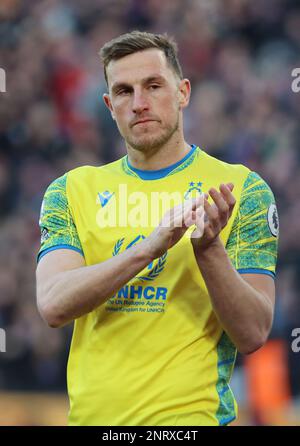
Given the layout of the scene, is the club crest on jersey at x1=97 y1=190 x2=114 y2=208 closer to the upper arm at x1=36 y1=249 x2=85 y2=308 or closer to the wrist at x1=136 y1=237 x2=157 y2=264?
the upper arm at x1=36 y1=249 x2=85 y2=308

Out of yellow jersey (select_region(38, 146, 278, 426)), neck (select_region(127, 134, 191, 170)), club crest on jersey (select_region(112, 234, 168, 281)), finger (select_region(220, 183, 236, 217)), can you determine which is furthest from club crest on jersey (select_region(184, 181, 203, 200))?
finger (select_region(220, 183, 236, 217))

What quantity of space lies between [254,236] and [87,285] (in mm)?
718

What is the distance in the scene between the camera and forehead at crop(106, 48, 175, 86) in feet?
11.5

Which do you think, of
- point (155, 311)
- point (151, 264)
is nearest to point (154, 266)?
point (151, 264)

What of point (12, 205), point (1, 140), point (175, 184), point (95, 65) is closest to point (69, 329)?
point (12, 205)

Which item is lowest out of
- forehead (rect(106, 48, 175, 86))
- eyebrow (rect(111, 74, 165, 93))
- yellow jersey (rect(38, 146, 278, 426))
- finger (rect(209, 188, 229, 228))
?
yellow jersey (rect(38, 146, 278, 426))

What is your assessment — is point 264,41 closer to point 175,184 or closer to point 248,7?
point 248,7

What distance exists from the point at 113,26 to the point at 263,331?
21.3ft

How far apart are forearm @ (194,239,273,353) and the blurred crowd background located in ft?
12.6

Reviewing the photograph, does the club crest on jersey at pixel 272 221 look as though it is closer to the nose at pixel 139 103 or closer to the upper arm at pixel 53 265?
the nose at pixel 139 103

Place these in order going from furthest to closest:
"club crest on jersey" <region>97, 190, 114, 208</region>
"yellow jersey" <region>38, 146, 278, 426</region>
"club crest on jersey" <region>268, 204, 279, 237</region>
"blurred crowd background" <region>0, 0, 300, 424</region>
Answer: "blurred crowd background" <region>0, 0, 300, 424</region> < "club crest on jersey" <region>97, 190, 114, 208</region> < "club crest on jersey" <region>268, 204, 279, 237</region> < "yellow jersey" <region>38, 146, 278, 426</region>

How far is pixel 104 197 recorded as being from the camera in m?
3.57

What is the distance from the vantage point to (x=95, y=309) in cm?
333

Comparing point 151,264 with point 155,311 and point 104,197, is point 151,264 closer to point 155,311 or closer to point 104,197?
point 155,311
